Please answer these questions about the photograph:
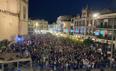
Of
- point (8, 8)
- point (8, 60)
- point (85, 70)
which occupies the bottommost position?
point (85, 70)

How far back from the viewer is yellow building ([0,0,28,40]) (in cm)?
3853

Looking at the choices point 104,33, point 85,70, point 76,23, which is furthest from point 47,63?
point 76,23

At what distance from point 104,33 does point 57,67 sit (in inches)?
1280

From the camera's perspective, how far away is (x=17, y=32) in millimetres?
46969

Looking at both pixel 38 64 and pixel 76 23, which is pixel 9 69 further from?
pixel 76 23

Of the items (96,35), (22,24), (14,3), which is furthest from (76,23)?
(14,3)

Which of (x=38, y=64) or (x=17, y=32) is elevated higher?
(x=17, y=32)

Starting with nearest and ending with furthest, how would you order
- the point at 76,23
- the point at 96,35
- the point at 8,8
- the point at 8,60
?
the point at 8,60 → the point at 8,8 → the point at 96,35 → the point at 76,23

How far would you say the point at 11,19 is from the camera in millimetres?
43188

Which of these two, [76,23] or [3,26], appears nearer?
[3,26]

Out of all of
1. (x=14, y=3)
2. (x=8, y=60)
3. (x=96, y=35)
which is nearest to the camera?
(x=8, y=60)

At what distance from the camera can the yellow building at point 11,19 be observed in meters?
38.5

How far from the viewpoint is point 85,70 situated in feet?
76.1

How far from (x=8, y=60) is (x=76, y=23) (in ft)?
226
